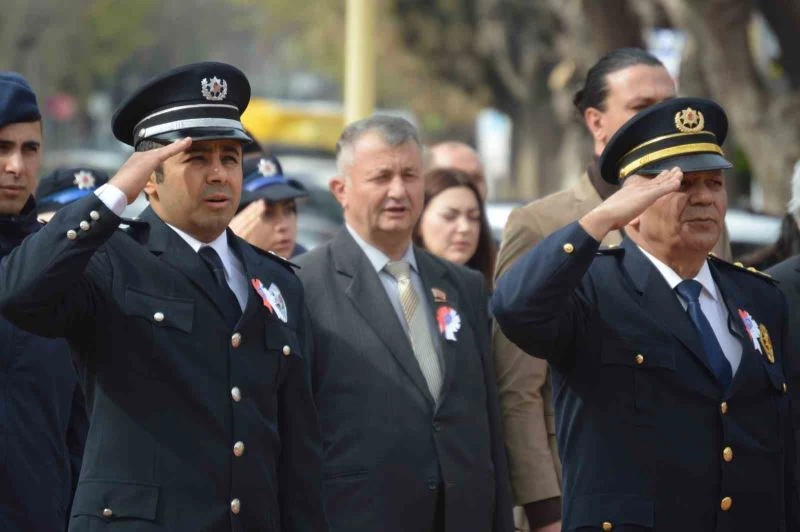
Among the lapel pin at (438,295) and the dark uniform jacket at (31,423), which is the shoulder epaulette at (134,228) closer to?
the dark uniform jacket at (31,423)

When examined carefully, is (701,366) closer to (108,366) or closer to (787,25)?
(108,366)

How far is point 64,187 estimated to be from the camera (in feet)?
24.8

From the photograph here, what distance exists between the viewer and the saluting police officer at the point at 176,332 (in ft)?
14.9

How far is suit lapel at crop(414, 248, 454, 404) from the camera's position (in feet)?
20.1

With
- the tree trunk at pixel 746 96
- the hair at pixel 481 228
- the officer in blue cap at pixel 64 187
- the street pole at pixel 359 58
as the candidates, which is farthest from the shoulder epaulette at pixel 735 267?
the tree trunk at pixel 746 96

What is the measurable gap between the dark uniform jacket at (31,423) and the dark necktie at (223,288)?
890mm

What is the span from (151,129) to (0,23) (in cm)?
4203

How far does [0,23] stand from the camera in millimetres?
45500

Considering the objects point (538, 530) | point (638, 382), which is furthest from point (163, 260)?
point (538, 530)

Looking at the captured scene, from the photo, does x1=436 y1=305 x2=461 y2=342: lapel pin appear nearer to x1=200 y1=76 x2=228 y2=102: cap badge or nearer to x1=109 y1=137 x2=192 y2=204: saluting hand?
x1=200 y1=76 x2=228 y2=102: cap badge

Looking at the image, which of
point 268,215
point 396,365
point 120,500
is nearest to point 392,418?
point 396,365

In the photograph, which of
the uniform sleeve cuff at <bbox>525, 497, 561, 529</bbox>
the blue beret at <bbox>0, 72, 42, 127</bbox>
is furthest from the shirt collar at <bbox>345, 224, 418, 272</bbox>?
the blue beret at <bbox>0, 72, 42, 127</bbox>

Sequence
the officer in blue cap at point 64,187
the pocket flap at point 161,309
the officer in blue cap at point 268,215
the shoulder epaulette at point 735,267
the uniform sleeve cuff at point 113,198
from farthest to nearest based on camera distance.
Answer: the officer in blue cap at point 268,215
the officer in blue cap at point 64,187
the shoulder epaulette at point 735,267
the pocket flap at point 161,309
the uniform sleeve cuff at point 113,198

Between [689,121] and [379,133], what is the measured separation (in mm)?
1509
